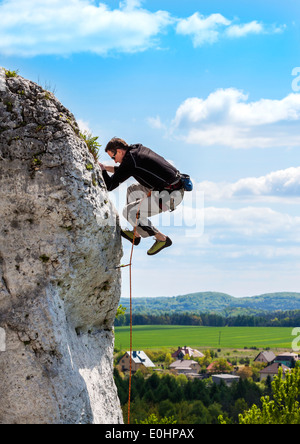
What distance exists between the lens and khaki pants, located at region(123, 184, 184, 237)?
10.9 m

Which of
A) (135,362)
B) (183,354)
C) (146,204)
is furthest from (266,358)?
(146,204)

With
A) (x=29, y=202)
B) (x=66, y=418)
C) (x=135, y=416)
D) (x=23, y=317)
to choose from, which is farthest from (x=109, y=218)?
(x=135, y=416)

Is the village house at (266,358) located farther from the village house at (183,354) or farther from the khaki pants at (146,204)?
the khaki pants at (146,204)

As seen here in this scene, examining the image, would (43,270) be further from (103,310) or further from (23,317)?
(103,310)

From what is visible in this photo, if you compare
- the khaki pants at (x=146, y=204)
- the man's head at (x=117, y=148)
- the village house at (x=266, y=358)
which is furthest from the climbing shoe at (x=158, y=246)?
the village house at (x=266, y=358)

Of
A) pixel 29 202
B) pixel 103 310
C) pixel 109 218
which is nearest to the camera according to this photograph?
pixel 29 202

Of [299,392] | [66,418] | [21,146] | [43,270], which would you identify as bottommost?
[299,392]

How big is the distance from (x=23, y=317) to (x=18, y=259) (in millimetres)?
897

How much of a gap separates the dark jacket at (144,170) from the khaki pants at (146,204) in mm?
257

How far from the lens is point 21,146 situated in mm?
9125

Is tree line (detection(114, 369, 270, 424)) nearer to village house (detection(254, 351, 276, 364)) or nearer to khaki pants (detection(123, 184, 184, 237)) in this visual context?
khaki pants (detection(123, 184, 184, 237))

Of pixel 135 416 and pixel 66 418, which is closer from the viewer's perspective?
pixel 66 418

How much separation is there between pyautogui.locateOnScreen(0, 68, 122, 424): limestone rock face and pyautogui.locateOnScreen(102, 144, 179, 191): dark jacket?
2.01 ft
